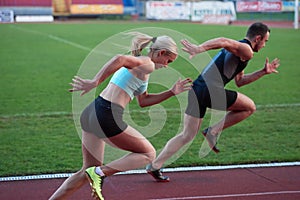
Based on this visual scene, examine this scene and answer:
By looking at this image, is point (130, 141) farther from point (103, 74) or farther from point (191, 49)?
point (191, 49)

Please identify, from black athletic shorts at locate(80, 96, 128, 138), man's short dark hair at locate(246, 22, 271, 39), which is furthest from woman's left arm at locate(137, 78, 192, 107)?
man's short dark hair at locate(246, 22, 271, 39)

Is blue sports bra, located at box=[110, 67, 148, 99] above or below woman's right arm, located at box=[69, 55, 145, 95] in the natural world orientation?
below

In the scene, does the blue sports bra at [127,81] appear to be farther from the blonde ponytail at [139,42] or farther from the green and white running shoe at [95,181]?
the green and white running shoe at [95,181]

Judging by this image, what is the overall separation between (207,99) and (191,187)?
1.17 meters

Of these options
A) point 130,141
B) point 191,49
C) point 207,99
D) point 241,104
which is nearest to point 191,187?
point 207,99

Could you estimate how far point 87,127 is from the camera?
566 cm

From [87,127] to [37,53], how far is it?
19425mm

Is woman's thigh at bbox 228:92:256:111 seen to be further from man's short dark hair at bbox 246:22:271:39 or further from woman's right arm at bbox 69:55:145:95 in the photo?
woman's right arm at bbox 69:55:145:95

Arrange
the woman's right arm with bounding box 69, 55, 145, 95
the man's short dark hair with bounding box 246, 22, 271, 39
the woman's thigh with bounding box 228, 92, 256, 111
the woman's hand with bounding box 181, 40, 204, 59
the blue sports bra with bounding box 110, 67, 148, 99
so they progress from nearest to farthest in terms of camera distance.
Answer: the woman's right arm with bounding box 69, 55, 145, 95, the blue sports bra with bounding box 110, 67, 148, 99, the woman's hand with bounding box 181, 40, 204, 59, the man's short dark hair with bounding box 246, 22, 271, 39, the woman's thigh with bounding box 228, 92, 256, 111

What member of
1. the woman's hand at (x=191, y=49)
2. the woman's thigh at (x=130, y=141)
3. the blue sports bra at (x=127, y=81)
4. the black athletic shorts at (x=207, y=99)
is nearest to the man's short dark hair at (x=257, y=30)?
the black athletic shorts at (x=207, y=99)

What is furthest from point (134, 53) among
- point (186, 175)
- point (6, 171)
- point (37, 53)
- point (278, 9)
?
A: point (278, 9)

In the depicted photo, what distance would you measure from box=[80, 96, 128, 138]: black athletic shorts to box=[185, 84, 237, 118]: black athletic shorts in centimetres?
193

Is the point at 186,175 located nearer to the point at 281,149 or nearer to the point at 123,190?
the point at 123,190

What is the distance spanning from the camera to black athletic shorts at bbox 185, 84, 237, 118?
7445mm
